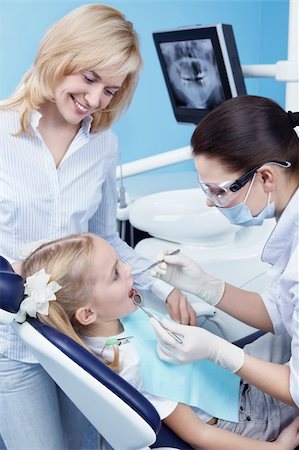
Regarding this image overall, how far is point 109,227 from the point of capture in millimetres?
1492

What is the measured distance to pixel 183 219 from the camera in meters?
1.85

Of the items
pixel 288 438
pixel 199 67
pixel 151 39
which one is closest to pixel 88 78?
pixel 199 67

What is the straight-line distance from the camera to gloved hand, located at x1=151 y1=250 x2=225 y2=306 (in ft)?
4.70

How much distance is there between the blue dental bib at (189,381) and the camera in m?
1.23

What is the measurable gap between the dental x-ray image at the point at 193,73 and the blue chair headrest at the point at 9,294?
1131mm

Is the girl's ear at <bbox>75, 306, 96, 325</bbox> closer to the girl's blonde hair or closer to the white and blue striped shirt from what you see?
the girl's blonde hair

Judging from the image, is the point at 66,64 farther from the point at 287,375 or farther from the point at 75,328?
the point at 287,375

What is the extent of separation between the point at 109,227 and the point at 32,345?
56 centimetres

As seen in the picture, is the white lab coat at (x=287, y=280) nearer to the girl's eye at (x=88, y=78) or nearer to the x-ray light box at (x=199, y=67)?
the girl's eye at (x=88, y=78)

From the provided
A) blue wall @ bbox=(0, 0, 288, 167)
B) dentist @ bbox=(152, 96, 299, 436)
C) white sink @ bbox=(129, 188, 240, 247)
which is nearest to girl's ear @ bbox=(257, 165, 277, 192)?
dentist @ bbox=(152, 96, 299, 436)

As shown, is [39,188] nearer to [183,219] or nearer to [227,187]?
[227,187]

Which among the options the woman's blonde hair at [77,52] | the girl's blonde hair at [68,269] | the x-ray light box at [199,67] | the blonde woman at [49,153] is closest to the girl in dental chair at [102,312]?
the girl's blonde hair at [68,269]

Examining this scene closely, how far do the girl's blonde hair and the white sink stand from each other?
2.22 feet

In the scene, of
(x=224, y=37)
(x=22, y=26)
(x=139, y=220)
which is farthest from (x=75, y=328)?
(x=22, y=26)
